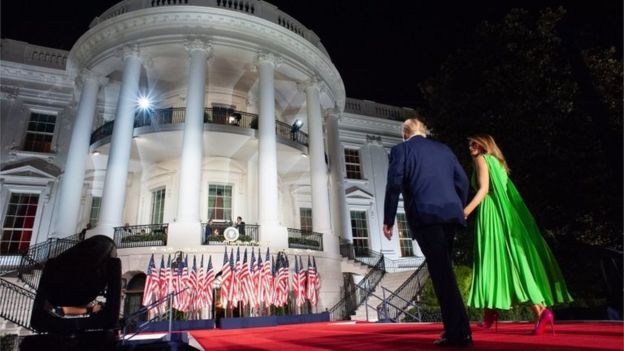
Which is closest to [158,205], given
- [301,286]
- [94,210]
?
[94,210]

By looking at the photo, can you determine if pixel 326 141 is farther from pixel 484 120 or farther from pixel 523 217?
pixel 523 217

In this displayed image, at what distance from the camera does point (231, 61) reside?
17.5 m

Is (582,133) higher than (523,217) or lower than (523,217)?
higher

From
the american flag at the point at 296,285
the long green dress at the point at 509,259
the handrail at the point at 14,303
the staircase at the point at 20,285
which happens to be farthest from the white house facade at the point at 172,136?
the long green dress at the point at 509,259

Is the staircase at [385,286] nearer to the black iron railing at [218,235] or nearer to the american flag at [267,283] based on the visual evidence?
the american flag at [267,283]

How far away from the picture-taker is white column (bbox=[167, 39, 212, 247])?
1283cm

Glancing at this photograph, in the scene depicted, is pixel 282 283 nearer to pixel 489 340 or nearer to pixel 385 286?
pixel 385 286

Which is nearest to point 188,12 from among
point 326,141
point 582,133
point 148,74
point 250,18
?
point 250,18

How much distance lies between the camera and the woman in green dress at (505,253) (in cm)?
311

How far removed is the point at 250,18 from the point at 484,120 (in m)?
10.8

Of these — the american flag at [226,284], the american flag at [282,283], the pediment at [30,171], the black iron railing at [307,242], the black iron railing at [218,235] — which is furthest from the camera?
the pediment at [30,171]

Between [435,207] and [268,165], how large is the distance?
12657 millimetres

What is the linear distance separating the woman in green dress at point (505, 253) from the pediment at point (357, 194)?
1862cm

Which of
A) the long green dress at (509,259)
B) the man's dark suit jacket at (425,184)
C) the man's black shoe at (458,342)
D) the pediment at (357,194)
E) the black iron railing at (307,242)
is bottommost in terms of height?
the man's black shoe at (458,342)
